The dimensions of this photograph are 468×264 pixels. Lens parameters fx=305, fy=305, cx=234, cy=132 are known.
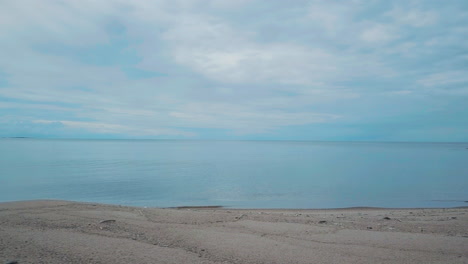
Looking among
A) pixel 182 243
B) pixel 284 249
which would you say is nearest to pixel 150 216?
pixel 182 243

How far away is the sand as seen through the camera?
257 inches

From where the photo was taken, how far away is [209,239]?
7828 millimetres

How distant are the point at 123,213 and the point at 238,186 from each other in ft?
59.1

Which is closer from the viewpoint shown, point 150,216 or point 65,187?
point 150,216

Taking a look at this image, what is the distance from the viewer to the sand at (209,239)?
6.52 metres

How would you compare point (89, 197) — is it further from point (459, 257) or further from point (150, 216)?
point (459, 257)

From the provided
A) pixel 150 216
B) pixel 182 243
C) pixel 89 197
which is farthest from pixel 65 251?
pixel 89 197

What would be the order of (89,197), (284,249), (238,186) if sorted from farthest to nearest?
1. (238,186)
2. (89,197)
3. (284,249)

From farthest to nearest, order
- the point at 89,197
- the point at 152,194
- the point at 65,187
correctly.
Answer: the point at 65,187, the point at 152,194, the point at 89,197

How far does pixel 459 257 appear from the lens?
682 centimetres

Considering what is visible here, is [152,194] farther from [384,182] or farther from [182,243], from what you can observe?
[384,182]

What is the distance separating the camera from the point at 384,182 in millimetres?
32094

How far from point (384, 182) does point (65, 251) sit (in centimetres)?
3221

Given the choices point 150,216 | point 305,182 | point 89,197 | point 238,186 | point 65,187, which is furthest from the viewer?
point 305,182
